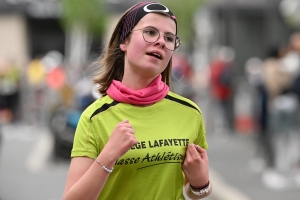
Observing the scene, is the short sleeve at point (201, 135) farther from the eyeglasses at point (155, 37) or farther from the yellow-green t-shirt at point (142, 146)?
the eyeglasses at point (155, 37)

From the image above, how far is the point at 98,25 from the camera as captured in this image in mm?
36469

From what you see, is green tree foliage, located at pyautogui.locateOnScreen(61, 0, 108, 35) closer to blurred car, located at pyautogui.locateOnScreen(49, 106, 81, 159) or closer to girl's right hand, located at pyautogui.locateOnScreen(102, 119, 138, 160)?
blurred car, located at pyautogui.locateOnScreen(49, 106, 81, 159)

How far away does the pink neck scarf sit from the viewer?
10.3ft

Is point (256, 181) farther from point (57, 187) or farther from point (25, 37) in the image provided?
point (25, 37)

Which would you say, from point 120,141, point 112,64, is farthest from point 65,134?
point 120,141

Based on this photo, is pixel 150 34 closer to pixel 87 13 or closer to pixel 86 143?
pixel 86 143

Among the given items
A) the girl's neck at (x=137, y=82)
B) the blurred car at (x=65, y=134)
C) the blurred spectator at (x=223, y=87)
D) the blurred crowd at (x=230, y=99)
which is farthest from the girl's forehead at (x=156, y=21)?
the blurred spectator at (x=223, y=87)

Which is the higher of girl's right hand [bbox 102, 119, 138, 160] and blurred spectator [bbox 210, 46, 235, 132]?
girl's right hand [bbox 102, 119, 138, 160]

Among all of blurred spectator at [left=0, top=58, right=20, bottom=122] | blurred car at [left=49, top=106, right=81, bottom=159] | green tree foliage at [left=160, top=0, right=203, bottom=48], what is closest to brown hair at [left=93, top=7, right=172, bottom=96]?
blurred car at [left=49, top=106, right=81, bottom=159]

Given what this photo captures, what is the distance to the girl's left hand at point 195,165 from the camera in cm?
316

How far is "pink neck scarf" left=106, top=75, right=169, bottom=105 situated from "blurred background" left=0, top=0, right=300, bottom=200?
72cm

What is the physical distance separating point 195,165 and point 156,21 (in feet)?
1.96

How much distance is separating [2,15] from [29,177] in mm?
30279

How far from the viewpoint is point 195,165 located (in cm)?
316
